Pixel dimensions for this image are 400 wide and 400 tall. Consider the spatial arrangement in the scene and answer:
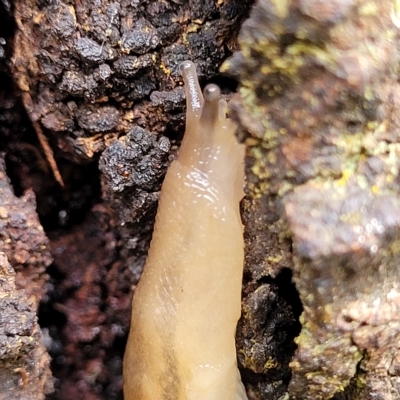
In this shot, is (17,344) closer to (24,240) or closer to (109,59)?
(24,240)

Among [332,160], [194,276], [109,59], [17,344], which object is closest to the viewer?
[332,160]

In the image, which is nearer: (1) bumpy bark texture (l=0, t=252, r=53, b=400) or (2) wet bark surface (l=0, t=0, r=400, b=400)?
(2) wet bark surface (l=0, t=0, r=400, b=400)

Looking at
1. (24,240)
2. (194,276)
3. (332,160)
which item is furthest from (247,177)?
(24,240)

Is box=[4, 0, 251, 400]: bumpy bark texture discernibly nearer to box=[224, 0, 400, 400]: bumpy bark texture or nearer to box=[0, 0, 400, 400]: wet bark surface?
box=[0, 0, 400, 400]: wet bark surface

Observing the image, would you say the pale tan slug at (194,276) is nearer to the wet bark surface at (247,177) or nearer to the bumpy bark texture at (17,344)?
the wet bark surface at (247,177)

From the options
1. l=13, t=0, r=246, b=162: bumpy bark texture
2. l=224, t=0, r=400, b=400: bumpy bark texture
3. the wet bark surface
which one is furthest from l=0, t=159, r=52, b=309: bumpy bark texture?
l=224, t=0, r=400, b=400: bumpy bark texture

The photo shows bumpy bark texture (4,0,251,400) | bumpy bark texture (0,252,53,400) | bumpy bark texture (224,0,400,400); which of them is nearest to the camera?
bumpy bark texture (224,0,400,400)

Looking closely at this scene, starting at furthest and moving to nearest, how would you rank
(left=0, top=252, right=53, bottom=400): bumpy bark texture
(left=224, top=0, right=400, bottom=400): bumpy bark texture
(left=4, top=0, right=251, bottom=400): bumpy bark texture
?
(left=4, top=0, right=251, bottom=400): bumpy bark texture < (left=0, top=252, right=53, bottom=400): bumpy bark texture < (left=224, top=0, right=400, bottom=400): bumpy bark texture
